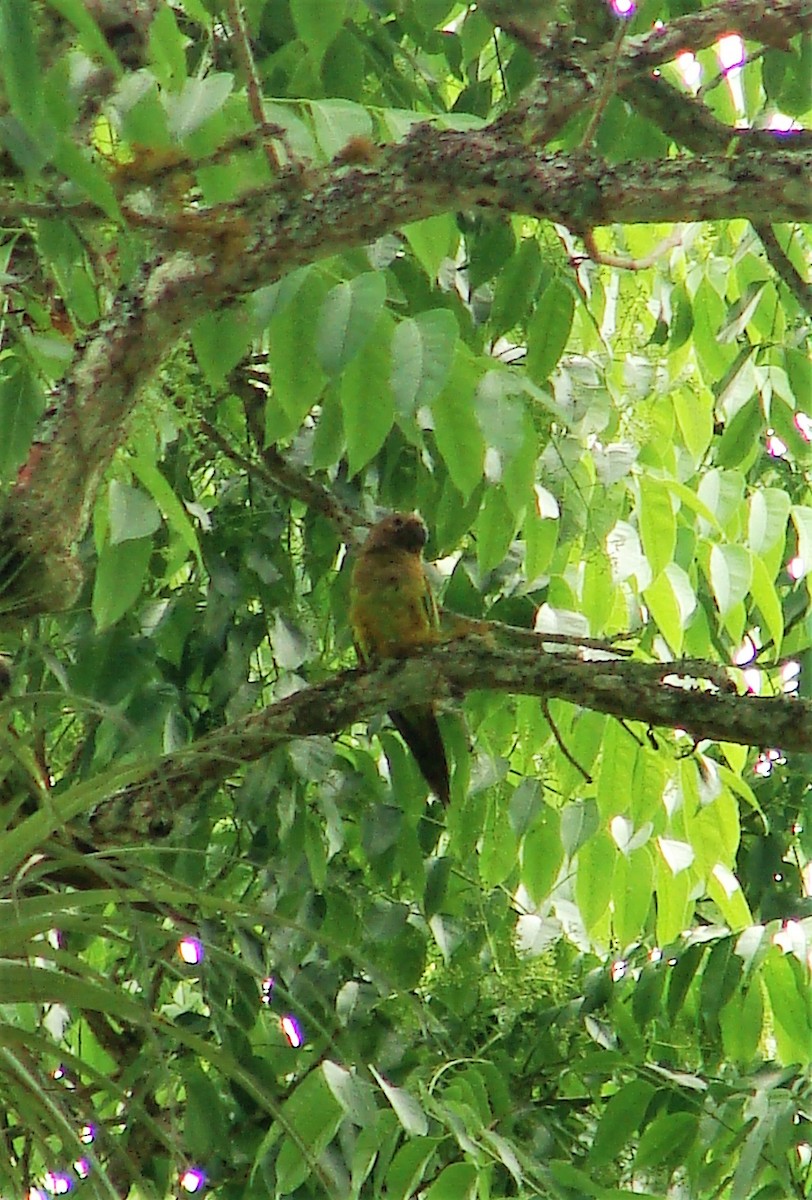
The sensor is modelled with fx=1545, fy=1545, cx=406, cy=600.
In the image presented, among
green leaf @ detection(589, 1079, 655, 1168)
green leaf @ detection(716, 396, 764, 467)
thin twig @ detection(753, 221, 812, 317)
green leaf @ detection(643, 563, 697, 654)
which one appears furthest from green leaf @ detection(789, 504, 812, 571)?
green leaf @ detection(589, 1079, 655, 1168)

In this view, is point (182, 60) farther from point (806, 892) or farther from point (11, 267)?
point (806, 892)

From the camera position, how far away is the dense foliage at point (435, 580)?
120 cm

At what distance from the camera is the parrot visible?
2.05m

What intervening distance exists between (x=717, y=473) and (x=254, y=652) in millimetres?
687

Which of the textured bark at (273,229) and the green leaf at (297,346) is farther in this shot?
the green leaf at (297,346)

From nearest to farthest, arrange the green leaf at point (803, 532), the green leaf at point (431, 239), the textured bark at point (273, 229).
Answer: the textured bark at point (273, 229), the green leaf at point (431, 239), the green leaf at point (803, 532)

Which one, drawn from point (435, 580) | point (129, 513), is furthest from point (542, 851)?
point (129, 513)

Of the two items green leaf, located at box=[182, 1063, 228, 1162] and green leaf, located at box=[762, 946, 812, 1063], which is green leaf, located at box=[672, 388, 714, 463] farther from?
green leaf, located at box=[182, 1063, 228, 1162]

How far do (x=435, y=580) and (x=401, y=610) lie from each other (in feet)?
0.24

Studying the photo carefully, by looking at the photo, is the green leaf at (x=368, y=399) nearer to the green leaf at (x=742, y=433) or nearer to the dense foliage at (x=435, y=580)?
the dense foliage at (x=435, y=580)

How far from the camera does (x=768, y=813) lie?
2.61 m

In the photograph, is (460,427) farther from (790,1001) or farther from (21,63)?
(790,1001)

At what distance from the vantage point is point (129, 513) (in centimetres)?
146

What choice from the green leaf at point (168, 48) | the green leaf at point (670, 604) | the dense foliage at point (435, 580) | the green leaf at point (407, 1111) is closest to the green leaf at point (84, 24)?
the dense foliage at point (435, 580)
